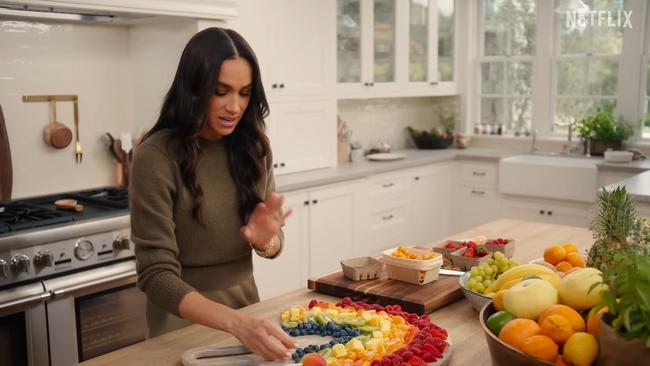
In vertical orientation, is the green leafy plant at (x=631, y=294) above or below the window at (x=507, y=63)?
below

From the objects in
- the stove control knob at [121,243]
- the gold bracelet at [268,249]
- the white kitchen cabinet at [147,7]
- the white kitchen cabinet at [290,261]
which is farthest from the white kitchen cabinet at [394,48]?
the gold bracelet at [268,249]

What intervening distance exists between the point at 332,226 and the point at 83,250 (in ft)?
6.05

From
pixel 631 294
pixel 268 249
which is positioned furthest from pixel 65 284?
pixel 631 294

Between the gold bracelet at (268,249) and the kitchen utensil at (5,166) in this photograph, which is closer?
the gold bracelet at (268,249)

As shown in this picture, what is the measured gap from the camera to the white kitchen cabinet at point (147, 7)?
9.56ft

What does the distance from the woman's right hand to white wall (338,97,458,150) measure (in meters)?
3.90

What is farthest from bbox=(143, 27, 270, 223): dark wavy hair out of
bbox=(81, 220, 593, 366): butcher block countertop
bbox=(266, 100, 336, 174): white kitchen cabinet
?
bbox=(266, 100, 336, 174): white kitchen cabinet

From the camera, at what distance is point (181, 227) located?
192 cm

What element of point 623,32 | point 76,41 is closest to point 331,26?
point 76,41

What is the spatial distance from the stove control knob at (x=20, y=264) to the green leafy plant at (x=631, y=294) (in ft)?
7.38

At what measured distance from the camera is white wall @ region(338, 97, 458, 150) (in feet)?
17.9

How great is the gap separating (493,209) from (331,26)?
201 cm

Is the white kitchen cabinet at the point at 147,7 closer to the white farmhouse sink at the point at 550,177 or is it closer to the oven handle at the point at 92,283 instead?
the oven handle at the point at 92,283

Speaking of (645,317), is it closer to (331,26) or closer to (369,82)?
(331,26)
